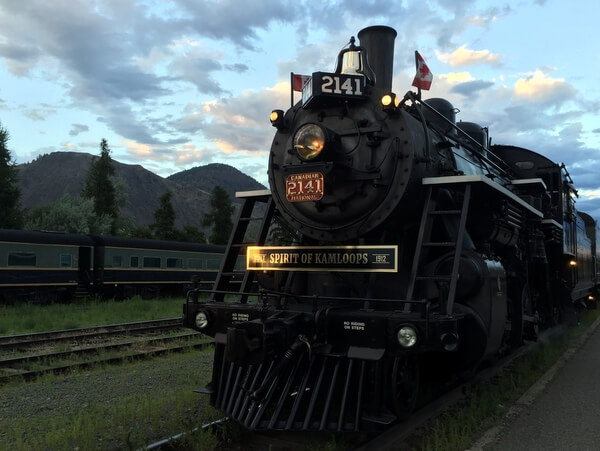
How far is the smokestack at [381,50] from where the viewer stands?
643cm

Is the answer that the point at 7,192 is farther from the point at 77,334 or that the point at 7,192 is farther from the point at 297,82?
the point at 297,82

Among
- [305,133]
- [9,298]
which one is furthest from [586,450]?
[9,298]

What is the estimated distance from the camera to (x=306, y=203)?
17.5 ft

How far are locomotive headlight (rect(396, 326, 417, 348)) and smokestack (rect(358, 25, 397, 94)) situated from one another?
3457 millimetres

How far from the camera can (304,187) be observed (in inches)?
199

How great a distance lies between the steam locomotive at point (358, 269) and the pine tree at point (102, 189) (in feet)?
159

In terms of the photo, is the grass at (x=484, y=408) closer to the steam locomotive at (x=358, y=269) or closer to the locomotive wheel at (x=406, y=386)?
the locomotive wheel at (x=406, y=386)

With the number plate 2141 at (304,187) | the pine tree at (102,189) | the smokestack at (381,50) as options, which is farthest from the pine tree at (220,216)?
the number plate 2141 at (304,187)

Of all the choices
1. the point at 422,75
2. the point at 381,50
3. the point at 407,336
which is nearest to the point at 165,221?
the point at 422,75

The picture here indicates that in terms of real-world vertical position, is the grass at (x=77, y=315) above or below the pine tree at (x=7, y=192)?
below

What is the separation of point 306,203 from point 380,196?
800 millimetres

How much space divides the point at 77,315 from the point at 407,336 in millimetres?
13069

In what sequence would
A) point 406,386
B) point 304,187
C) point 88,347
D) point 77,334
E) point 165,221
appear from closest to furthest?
point 406,386
point 304,187
point 88,347
point 77,334
point 165,221

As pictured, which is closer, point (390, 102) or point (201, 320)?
point (390, 102)
